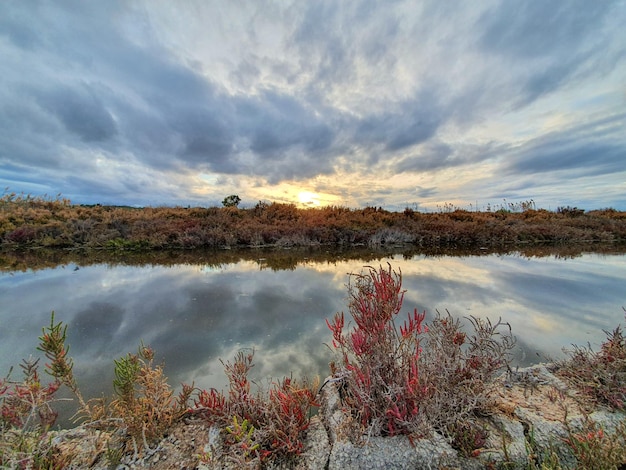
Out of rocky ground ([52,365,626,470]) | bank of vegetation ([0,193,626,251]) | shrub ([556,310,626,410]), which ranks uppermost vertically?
bank of vegetation ([0,193,626,251])

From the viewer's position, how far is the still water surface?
3.66m

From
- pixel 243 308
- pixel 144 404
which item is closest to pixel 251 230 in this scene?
pixel 243 308

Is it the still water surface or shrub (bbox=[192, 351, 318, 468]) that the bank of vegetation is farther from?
shrub (bbox=[192, 351, 318, 468])

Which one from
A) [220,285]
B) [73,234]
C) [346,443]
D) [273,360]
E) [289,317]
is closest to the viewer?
[346,443]

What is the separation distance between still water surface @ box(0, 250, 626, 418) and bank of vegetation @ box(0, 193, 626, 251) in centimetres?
494

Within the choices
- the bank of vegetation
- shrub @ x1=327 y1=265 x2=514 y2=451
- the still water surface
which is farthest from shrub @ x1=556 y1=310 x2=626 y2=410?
the bank of vegetation

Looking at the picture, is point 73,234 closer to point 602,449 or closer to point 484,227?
point 602,449

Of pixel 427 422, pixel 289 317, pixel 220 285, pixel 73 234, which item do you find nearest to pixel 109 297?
pixel 220 285

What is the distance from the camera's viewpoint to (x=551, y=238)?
63.2ft

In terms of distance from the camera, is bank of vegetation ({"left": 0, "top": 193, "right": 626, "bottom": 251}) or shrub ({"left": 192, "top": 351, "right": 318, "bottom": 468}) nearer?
shrub ({"left": 192, "top": 351, "right": 318, "bottom": 468})

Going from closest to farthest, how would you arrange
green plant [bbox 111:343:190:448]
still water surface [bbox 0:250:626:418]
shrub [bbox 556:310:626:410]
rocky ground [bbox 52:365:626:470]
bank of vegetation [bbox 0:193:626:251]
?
rocky ground [bbox 52:365:626:470], green plant [bbox 111:343:190:448], shrub [bbox 556:310:626:410], still water surface [bbox 0:250:626:418], bank of vegetation [bbox 0:193:626:251]

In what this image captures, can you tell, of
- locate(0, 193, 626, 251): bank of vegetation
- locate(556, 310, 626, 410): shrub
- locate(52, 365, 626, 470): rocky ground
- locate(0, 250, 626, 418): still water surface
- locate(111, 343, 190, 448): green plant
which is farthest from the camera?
locate(0, 193, 626, 251): bank of vegetation

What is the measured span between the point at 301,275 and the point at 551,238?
20.4 metres

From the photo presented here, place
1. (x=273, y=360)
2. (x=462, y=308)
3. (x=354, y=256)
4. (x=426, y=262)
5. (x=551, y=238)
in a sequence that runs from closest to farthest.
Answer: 1. (x=273, y=360)
2. (x=462, y=308)
3. (x=426, y=262)
4. (x=354, y=256)
5. (x=551, y=238)
